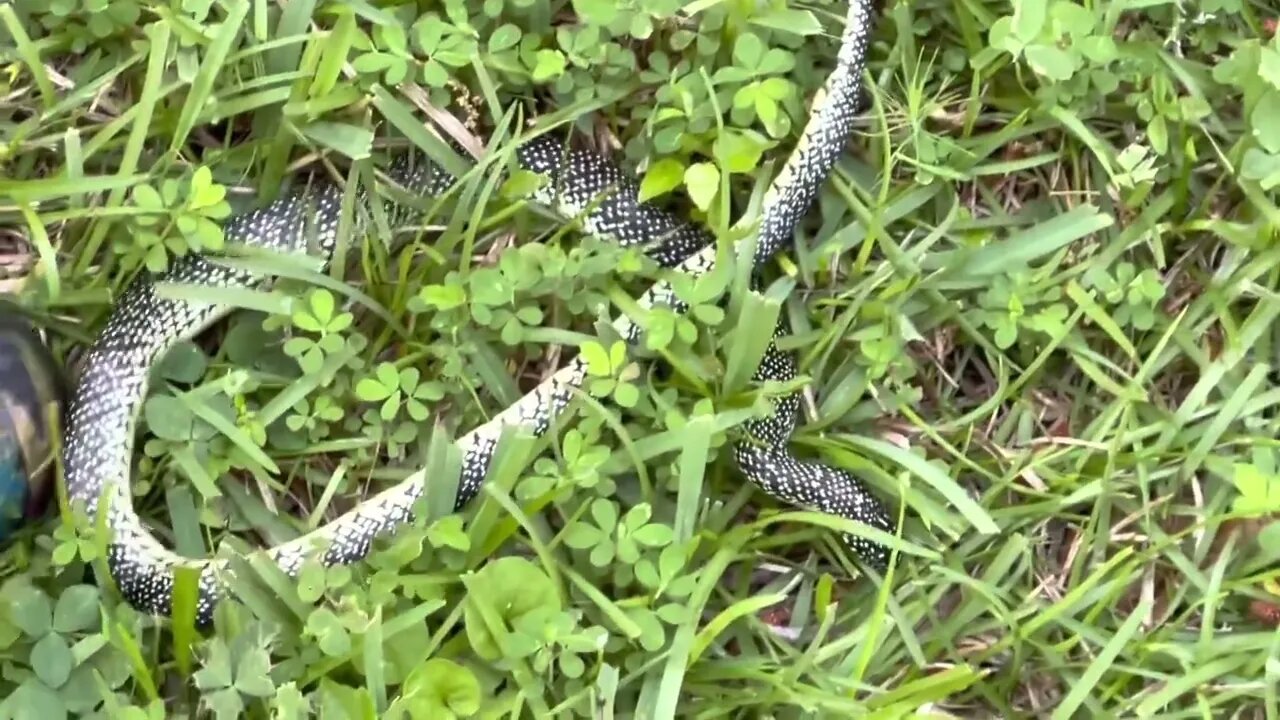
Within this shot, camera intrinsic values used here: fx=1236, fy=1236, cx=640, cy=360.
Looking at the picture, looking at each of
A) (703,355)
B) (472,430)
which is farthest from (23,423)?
A: (703,355)

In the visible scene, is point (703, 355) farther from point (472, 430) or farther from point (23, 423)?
point (23, 423)

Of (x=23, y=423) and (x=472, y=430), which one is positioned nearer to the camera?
(x=23, y=423)

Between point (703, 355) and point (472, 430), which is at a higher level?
point (703, 355)

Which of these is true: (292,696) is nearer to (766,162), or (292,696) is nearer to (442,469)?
(442,469)
